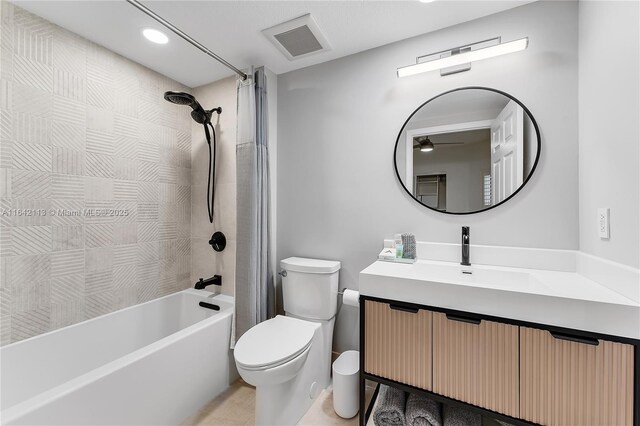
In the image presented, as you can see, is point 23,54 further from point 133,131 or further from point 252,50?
point 252,50

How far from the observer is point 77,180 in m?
1.68

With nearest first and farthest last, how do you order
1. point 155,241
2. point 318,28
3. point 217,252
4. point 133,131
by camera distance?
point 318,28, point 133,131, point 155,241, point 217,252

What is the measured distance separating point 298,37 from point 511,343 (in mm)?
1976

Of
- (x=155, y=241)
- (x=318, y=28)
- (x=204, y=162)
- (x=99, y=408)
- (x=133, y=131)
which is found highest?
(x=318, y=28)

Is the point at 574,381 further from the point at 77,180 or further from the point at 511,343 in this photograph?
the point at 77,180

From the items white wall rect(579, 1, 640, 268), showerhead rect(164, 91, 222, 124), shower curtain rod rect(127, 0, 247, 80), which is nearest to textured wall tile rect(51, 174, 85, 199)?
showerhead rect(164, 91, 222, 124)

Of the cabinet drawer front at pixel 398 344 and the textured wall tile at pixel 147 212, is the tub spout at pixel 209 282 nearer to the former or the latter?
the textured wall tile at pixel 147 212

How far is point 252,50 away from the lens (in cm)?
185

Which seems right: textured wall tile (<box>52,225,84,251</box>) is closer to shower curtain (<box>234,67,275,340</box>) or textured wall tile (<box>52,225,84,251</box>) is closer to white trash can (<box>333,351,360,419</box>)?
shower curtain (<box>234,67,275,340</box>)

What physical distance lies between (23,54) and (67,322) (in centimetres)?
155

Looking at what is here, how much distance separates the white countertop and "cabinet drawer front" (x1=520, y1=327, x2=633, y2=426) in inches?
2.9

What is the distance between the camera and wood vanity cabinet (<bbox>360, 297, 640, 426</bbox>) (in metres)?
0.94

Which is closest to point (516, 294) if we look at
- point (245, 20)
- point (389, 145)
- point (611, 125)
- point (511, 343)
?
point (511, 343)

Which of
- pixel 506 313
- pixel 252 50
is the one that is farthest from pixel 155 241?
pixel 506 313
